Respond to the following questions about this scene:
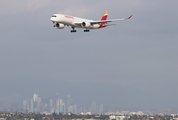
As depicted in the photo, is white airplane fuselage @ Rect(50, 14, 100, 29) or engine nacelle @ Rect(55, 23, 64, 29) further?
white airplane fuselage @ Rect(50, 14, 100, 29)

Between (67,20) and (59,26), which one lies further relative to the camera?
(67,20)

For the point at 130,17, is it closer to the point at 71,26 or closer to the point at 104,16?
the point at 71,26

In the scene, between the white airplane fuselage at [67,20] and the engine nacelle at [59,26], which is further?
the white airplane fuselage at [67,20]

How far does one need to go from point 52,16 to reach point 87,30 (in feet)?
35.5

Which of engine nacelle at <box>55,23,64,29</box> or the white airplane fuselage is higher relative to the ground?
the white airplane fuselage

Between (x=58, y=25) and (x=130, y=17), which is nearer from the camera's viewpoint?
(x=130, y=17)

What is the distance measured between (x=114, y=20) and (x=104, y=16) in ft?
92.5

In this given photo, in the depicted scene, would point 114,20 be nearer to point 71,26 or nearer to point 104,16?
point 71,26

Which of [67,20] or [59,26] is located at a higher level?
[67,20]

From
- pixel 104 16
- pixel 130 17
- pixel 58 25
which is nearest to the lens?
pixel 130 17

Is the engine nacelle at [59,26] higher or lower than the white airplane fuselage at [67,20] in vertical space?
lower

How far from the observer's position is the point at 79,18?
551 ft

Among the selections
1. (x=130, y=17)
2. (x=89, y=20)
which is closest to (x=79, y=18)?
(x=89, y=20)

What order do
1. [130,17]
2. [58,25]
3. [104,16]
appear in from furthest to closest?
[104,16], [58,25], [130,17]
